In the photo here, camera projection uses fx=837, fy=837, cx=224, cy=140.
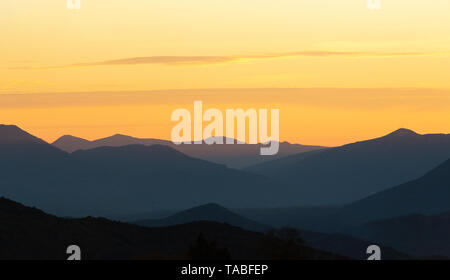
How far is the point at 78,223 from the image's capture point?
304ft

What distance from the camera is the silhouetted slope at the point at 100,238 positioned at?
269 feet

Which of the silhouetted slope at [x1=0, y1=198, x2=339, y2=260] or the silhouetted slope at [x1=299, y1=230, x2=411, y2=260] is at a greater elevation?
the silhouetted slope at [x1=299, y1=230, x2=411, y2=260]

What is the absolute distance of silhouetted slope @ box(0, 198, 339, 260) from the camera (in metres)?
82.0

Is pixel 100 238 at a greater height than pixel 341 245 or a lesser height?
lesser

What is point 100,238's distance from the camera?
90.9 metres

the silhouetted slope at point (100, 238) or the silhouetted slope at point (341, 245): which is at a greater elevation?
the silhouetted slope at point (341, 245)

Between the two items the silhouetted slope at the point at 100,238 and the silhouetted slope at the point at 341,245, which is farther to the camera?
the silhouetted slope at the point at 341,245

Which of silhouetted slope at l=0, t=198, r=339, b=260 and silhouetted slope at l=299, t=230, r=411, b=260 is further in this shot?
silhouetted slope at l=299, t=230, r=411, b=260

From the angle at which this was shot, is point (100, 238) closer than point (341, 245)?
Yes
